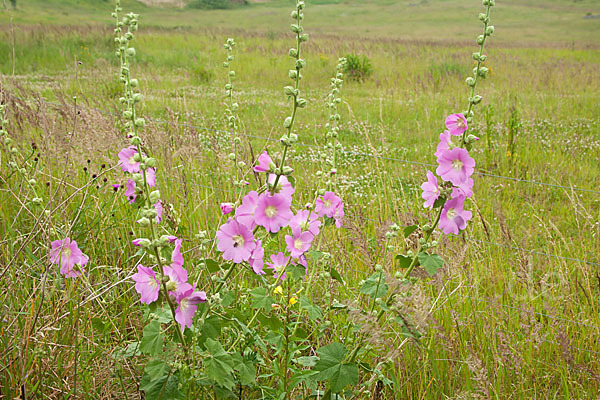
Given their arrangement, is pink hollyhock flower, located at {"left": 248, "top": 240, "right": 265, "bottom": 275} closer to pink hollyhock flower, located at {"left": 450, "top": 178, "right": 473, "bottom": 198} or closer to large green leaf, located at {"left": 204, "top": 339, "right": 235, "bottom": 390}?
large green leaf, located at {"left": 204, "top": 339, "right": 235, "bottom": 390}

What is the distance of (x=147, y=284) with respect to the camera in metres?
1.13

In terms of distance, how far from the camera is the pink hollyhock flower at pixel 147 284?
1110 millimetres

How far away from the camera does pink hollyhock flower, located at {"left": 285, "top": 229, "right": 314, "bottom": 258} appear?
1395 mm

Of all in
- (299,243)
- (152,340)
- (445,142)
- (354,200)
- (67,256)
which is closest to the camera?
(152,340)

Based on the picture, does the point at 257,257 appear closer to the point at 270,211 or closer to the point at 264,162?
the point at 270,211

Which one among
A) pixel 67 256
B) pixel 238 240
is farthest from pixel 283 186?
pixel 67 256

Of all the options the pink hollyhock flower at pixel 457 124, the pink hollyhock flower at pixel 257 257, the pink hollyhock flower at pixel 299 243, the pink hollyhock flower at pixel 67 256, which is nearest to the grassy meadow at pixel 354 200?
the pink hollyhock flower at pixel 67 256

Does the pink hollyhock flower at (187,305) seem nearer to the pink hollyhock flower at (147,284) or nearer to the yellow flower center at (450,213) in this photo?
the pink hollyhock flower at (147,284)

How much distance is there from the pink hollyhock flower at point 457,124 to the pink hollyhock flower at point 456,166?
3.6 inches

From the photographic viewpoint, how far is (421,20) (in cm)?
4753

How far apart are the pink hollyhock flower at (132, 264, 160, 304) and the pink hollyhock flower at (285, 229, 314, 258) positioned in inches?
16.5

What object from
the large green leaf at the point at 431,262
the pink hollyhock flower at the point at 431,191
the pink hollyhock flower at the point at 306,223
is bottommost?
the pink hollyhock flower at the point at 306,223

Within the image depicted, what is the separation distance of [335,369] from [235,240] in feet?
1.42

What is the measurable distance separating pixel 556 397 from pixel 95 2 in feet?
171
